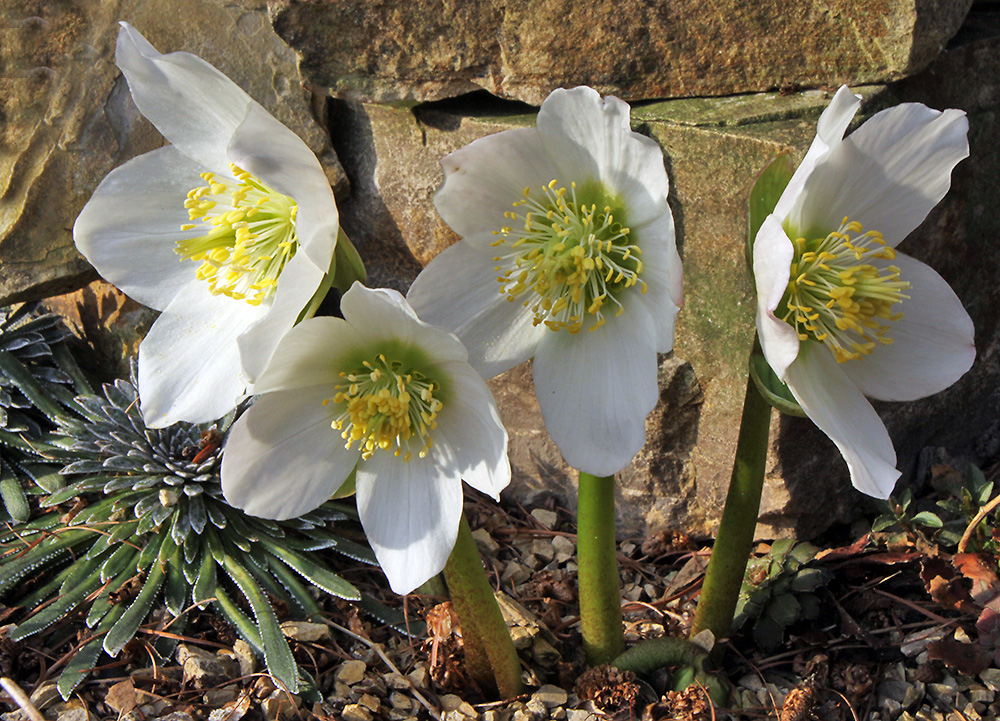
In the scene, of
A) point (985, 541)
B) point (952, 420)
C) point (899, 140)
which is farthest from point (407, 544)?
point (952, 420)

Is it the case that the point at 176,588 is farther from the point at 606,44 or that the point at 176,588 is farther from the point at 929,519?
the point at 929,519

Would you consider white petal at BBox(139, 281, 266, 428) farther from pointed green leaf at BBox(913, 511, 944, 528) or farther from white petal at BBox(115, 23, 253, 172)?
pointed green leaf at BBox(913, 511, 944, 528)

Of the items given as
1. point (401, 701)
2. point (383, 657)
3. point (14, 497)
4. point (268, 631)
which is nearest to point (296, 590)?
point (268, 631)

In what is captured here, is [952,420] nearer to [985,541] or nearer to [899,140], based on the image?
[985,541]

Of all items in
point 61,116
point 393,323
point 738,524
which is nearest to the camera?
point 393,323

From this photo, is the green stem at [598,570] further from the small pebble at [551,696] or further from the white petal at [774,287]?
the white petal at [774,287]
